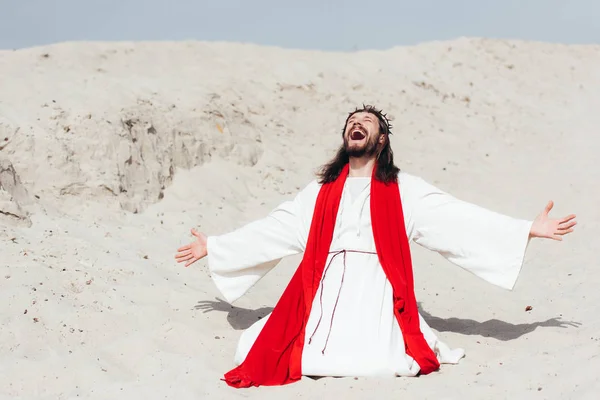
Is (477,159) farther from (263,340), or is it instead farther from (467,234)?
(263,340)

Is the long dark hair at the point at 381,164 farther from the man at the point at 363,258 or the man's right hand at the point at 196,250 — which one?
the man's right hand at the point at 196,250

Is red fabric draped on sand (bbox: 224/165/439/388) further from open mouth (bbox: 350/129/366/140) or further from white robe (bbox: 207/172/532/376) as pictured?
open mouth (bbox: 350/129/366/140)

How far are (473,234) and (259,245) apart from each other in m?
1.34

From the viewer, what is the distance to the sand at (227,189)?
13.8 feet

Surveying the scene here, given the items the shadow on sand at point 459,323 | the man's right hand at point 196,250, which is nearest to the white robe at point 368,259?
the man's right hand at point 196,250

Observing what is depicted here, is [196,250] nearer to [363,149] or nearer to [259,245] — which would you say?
[259,245]

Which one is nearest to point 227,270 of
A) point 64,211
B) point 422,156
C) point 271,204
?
point 64,211

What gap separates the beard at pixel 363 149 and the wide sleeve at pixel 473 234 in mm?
374

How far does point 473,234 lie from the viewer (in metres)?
4.44

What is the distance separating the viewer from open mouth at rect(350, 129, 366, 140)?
15.1ft

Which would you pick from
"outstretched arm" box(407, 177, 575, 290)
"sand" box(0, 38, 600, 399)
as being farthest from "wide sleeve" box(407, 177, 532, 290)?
"sand" box(0, 38, 600, 399)

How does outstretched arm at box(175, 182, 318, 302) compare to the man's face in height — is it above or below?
below

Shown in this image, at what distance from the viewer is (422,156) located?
953 centimetres

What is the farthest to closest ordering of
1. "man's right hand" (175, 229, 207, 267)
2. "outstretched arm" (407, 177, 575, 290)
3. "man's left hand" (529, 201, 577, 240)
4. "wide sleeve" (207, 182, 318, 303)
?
"man's right hand" (175, 229, 207, 267) → "wide sleeve" (207, 182, 318, 303) → "outstretched arm" (407, 177, 575, 290) → "man's left hand" (529, 201, 577, 240)
